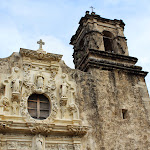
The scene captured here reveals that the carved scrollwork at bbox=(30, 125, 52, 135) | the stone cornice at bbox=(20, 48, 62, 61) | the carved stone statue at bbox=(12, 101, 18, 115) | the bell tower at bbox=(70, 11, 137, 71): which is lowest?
the carved scrollwork at bbox=(30, 125, 52, 135)

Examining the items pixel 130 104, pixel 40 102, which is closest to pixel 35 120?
pixel 40 102

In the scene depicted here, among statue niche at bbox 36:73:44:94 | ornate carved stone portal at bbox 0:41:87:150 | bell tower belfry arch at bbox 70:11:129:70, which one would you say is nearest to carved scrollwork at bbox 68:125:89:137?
ornate carved stone portal at bbox 0:41:87:150

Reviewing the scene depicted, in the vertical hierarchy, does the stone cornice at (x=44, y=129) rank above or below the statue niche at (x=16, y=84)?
below

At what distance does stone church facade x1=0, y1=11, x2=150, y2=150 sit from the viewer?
8.18 meters

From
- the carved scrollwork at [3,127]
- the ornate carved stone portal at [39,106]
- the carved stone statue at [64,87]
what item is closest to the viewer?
the carved scrollwork at [3,127]

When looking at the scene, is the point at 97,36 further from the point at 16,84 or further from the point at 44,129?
the point at 44,129

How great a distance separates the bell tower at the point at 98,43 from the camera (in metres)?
11.2

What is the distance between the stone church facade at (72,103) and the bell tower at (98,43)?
0.07m

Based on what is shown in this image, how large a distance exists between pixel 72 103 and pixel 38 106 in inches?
50.9

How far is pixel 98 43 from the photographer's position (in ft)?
39.7

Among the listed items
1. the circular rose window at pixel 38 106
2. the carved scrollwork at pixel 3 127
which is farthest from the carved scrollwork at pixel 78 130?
the carved scrollwork at pixel 3 127

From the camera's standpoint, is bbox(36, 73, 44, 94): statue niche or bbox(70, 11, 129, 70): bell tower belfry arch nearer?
bbox(36, 73, 44, 94): statue niche

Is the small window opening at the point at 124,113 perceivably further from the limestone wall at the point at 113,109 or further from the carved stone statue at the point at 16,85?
the carved stone statue at the point at 16,85

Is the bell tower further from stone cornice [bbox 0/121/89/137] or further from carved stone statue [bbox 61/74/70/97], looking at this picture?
stone cornice [bbox 0/121/89/137]
